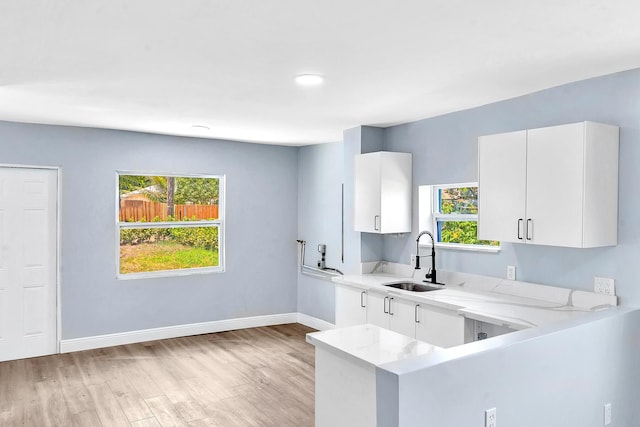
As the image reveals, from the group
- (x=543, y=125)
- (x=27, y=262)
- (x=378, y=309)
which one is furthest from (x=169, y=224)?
(x=543, y=125)

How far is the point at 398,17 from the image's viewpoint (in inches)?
85.2

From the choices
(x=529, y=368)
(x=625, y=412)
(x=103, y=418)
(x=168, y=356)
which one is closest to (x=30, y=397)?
(x=103, y=418)

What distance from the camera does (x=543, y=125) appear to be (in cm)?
354

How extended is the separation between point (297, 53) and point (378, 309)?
2.45 meters

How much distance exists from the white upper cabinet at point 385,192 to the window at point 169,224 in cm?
218

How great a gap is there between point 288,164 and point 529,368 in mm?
4752

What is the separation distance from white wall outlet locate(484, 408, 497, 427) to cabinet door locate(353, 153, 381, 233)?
8.71 ft

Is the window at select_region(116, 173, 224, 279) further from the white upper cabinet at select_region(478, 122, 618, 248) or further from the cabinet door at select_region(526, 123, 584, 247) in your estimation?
the cabinet door at select_region(526, 123, 584, 247)

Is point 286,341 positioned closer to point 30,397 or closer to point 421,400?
point 30,397

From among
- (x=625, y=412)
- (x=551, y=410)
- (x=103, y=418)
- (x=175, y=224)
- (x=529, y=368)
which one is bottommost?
(x=103, y=418)

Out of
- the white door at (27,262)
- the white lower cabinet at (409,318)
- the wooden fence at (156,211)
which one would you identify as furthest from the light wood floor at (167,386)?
the wooden fence at (156,211)

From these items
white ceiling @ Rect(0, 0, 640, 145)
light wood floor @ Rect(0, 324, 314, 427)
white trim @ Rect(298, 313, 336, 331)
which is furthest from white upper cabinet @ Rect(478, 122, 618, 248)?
white trim @ Rect(298, 313, 336, 331)

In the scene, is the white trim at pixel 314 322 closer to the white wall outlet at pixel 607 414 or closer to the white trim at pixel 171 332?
the white trim at pixel 171 332

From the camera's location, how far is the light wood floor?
11.8ft
